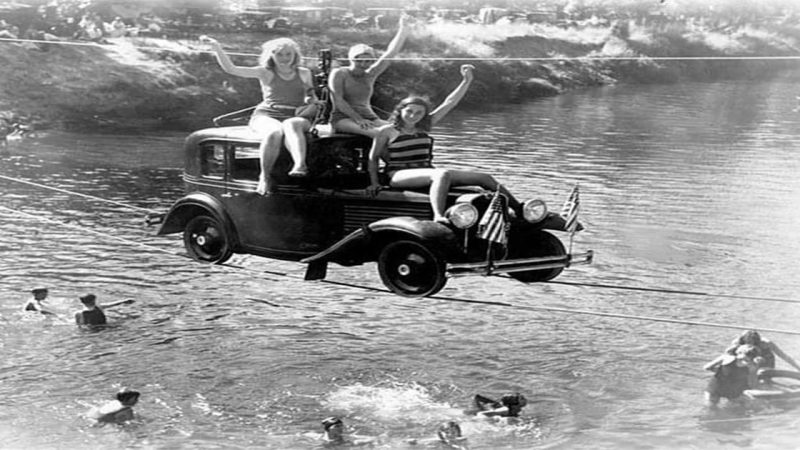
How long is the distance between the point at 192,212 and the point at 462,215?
11.9 feet

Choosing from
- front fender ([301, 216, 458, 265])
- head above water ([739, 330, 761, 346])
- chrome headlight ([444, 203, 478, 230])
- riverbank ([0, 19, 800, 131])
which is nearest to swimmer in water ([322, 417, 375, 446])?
head above water ([739, 330, 761, 346])

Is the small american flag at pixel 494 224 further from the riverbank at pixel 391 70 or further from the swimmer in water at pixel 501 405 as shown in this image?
the riverbank at pixel 391 70

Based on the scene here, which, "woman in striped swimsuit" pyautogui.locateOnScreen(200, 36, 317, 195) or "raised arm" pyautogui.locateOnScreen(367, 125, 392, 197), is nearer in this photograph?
"raised arm" pyautogui.locateOnScreen(367, 125, 392, 197)

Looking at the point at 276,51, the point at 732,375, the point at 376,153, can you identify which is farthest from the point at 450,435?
the point at 276,51

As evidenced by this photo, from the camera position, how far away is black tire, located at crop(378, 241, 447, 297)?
1024cm

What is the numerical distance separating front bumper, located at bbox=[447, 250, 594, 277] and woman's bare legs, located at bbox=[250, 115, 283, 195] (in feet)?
7.43

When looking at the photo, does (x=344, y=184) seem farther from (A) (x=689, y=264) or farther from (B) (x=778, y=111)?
(B) (x=778, y=111)

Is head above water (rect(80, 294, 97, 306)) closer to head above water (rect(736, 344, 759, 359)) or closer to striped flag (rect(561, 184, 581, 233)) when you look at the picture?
head above water (rect(736, 344, 759, 359))

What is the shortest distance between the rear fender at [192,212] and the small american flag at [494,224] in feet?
10.4

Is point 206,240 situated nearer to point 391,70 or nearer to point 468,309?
point 468,309

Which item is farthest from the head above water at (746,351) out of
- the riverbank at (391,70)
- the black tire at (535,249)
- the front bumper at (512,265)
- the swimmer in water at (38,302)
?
the swimmer in water at (38,302)

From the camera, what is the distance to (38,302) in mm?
34094

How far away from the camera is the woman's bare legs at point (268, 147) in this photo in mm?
10953

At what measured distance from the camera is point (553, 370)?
3344 cm
